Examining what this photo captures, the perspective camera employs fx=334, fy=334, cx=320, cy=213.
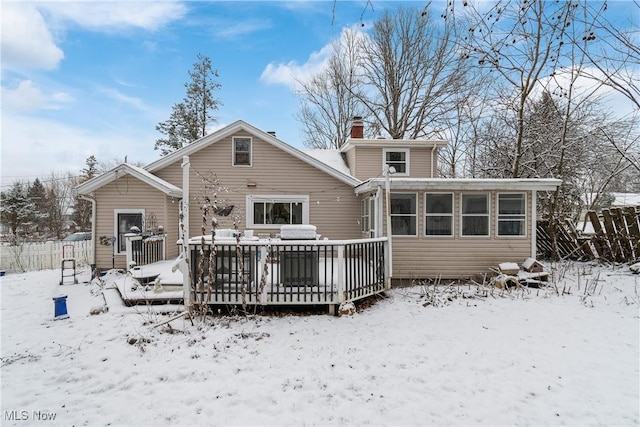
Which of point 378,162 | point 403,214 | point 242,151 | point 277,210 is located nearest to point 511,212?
point 403,214

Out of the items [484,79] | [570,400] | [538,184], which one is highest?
[484,79]

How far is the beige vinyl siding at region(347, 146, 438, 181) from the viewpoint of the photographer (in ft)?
42.1

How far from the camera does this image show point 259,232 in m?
11.4

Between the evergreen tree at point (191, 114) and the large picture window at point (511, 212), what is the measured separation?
19.9 metres

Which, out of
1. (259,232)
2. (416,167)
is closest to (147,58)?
(259,232)

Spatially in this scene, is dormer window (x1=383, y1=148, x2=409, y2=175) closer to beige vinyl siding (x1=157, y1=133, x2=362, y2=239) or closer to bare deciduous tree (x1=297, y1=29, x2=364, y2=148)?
beige vinyl siding (x1=157, y1=133, x2=362, y2=239)

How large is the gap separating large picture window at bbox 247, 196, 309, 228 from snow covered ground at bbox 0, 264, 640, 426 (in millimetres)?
5241

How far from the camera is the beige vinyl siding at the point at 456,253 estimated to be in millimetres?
8945

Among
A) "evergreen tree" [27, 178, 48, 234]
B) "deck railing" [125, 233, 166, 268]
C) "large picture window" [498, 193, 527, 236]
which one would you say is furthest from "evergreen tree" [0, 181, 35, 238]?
"large picture window" [498, 193, 527, 236]

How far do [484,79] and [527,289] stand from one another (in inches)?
480

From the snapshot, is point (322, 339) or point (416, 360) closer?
point (416, 360)

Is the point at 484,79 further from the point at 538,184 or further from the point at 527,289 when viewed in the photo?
the point at 527,289

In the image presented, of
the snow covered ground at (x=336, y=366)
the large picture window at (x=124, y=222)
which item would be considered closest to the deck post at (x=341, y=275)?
the snow covered ground at (x=336, y=366)

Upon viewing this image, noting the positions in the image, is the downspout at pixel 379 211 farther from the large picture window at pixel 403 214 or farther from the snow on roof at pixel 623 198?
the snow on roof at pixel 623 198
